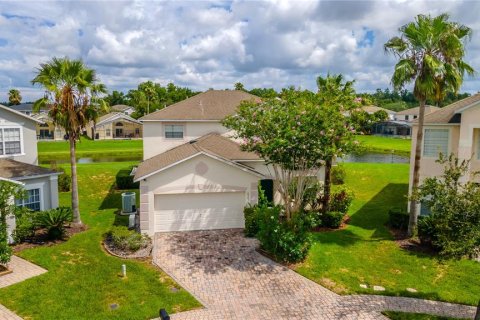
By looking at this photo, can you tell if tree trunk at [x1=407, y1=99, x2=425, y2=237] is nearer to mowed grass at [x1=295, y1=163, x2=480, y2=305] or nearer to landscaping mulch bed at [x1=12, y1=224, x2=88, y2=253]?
mowed grass at [x1=295, y1=163, x2=480, y2=305]

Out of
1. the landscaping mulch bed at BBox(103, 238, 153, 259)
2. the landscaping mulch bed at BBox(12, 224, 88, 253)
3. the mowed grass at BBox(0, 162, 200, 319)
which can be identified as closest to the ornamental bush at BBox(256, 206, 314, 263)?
the mowed grass at BBox(0, 162, 200, 319)

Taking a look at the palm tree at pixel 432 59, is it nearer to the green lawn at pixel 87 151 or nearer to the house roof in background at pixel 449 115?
the house roof in background at pixel 449 115

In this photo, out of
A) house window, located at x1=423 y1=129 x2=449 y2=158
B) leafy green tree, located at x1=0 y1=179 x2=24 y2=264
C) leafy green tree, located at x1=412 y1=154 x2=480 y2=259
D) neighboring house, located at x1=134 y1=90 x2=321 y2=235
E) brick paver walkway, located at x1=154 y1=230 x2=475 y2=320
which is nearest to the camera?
leafy green tree, located at x1=412 y1=154 x2=480 y2=259

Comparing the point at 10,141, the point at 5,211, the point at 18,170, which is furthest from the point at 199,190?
the point at 10,141

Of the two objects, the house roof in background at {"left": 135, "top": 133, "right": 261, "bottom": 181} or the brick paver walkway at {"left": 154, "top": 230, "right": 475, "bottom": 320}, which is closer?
the brick paver walkway at {"left": 154, "top": 230, "right": 475, "bottom": 320}

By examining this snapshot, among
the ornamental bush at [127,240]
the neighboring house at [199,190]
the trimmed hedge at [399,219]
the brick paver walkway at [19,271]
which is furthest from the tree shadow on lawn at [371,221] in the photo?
the brick paver walkway at [19,271]

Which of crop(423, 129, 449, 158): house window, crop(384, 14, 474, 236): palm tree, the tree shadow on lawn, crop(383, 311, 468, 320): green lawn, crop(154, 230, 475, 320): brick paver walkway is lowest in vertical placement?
crop(383, 311, 468, 320): green lawn
